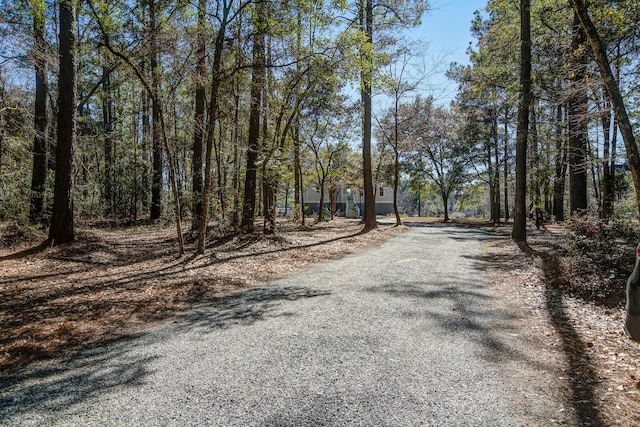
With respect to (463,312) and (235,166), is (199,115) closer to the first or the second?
(235,166)

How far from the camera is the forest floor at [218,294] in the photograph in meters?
3.39

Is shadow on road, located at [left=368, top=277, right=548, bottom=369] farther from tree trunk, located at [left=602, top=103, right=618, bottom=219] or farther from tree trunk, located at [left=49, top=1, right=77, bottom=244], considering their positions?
tree trunk, located at [left=49, top=1, right=77, bottom=244]

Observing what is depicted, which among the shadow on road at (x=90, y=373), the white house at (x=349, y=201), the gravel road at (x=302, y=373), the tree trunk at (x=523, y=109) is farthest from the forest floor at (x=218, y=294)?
the white house at (x=349, y=201)

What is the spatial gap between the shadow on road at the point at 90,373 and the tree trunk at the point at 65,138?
5972 mm

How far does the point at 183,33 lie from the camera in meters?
8.03

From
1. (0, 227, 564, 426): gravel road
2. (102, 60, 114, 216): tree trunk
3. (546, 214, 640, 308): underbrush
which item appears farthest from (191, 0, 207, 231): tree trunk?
(546, 214, 640, 308): underbrush

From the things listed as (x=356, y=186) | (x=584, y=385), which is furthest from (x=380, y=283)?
(x=356, y=186)

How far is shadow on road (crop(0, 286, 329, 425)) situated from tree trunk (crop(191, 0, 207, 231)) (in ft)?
19.5

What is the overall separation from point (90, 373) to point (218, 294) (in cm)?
275

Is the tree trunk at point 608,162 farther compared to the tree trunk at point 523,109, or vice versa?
the tree trunk at point 523,109

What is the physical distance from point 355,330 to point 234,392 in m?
1.73

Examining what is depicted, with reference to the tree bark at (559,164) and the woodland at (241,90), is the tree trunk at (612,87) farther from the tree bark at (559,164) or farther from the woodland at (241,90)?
the tree bark at (559,164)

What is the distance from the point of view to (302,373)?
3.15 m

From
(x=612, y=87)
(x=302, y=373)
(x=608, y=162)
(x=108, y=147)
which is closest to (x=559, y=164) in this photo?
(x=608, y=162)
